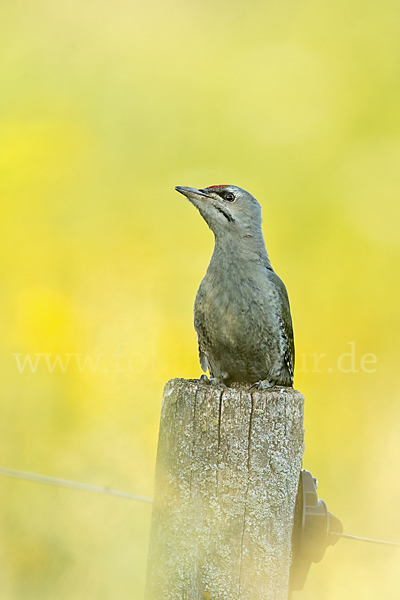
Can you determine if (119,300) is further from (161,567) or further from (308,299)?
(161,567)

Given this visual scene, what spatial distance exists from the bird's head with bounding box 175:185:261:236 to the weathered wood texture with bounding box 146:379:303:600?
69.7 inches

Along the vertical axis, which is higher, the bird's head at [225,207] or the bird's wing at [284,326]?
A: the bird's head at [225,207]

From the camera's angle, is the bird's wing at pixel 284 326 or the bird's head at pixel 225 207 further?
the bird's head at pixel 225 207

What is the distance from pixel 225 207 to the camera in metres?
3.95

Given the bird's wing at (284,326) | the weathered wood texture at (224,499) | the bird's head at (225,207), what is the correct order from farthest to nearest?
the bird's head at (225,207), the bird's wing at (284,326), the weathered wood texture at (224,499)

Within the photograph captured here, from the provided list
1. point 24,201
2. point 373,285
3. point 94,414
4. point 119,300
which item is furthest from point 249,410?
point 24,201

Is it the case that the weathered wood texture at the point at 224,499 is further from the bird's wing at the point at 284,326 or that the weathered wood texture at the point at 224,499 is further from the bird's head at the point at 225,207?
the bird's head at the point at 225,207

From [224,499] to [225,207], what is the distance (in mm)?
2174

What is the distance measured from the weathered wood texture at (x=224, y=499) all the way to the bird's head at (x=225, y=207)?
1.77 meters

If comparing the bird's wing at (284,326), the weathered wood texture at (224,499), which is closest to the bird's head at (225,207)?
the bird's wing at (284,326)

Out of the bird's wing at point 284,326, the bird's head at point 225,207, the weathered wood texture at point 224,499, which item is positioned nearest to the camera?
the weathered wood texture at point 224,499

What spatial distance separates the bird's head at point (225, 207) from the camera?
3934mm

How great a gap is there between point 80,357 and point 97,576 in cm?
218

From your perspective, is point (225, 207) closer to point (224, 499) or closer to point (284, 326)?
point (284, 326)
